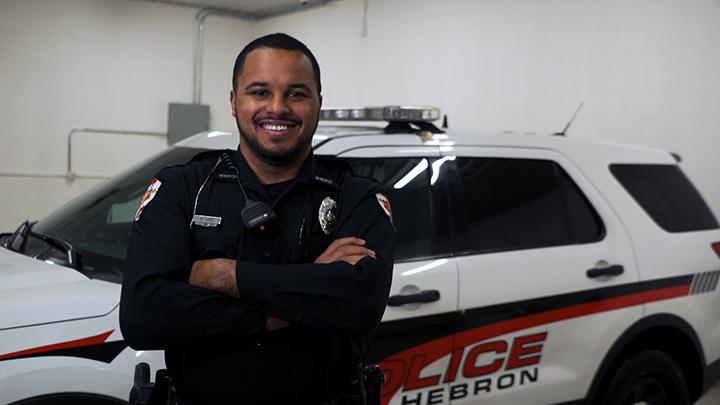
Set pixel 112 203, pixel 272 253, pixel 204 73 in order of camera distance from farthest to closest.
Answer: pixel 204 73, pixel 112 203, pixel 272 253

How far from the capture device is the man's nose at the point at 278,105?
1689 millimetres

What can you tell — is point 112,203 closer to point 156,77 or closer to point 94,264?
point 94,264

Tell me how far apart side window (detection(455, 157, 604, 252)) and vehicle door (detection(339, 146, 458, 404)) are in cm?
14

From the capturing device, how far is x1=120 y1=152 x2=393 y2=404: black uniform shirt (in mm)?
1583

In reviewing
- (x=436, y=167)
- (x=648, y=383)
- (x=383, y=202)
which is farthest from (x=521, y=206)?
(x=383, y=202)

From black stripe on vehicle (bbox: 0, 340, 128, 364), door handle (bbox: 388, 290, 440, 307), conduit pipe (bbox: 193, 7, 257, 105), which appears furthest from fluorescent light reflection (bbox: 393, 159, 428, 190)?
conduit pipe (bbox: 193, 7, 257, 105)

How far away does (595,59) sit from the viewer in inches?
241

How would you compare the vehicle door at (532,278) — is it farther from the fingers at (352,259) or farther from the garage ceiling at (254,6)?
the garage ceiling at (254,6)

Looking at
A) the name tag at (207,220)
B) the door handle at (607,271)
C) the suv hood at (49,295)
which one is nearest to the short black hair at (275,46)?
the name tag at (207,220)

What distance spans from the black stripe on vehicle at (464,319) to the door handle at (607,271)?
2.2 inches

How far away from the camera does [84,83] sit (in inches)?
393

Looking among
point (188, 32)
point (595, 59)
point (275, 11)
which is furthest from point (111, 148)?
point (595, 59)

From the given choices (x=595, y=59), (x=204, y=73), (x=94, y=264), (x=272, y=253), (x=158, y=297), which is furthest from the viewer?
(x=204, y=73)

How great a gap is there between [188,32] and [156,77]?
798mm
